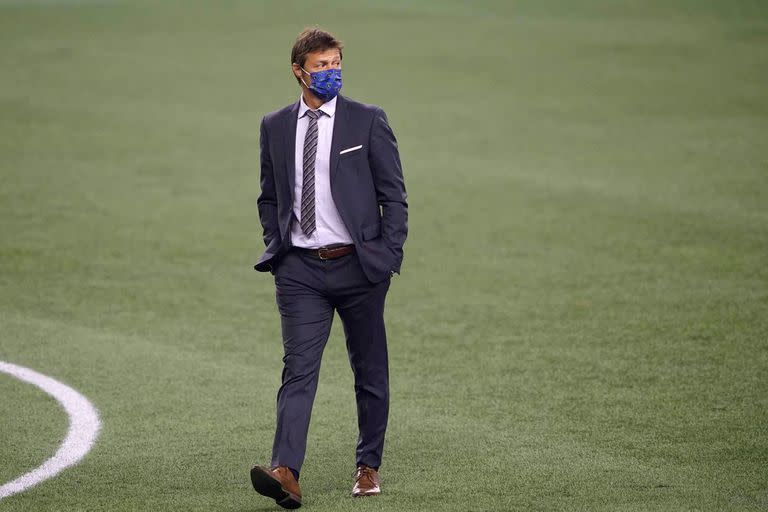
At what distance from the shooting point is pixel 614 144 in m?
16.4

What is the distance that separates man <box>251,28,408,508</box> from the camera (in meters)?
5.27

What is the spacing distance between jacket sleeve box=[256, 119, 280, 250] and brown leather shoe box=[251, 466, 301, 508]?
1048mm

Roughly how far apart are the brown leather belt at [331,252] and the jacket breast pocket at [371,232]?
3.2 inches

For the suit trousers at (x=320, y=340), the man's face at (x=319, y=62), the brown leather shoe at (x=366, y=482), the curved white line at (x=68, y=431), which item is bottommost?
the curved white line at (x=68, y=431)

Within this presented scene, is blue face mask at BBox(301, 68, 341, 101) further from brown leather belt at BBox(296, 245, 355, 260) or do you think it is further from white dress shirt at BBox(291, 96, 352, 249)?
brown leather belt at BBox(296, 245, 355, 260)

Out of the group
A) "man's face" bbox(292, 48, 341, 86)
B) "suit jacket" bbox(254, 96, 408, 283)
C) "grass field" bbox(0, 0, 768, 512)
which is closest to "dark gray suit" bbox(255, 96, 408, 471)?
"suit jacket" bbox(254, 96, 408, 283)

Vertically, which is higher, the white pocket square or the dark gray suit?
the white pocket square

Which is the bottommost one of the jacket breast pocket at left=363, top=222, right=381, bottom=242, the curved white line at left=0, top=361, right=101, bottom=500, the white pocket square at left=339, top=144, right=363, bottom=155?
the curved white line at left=0, top=361, right=101, bottom=500

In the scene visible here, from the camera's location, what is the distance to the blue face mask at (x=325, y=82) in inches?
207

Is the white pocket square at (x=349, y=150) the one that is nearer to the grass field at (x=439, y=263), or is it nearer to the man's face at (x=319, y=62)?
the man's face at (x=319, y=62)

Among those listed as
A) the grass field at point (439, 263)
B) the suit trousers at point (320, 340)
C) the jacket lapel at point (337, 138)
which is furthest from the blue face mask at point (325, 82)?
the grass field at point (439, 263)

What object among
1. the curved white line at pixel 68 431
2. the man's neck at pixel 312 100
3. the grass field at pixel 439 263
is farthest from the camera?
the grass field at pixel 439 263

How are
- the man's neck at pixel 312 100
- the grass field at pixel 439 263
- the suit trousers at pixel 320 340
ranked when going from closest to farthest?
the suit trousers at pixel 320 340 → the man's neck at pixel 312 100 → the grass field at pixel 439 263

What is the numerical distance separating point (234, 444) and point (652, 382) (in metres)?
2.77
